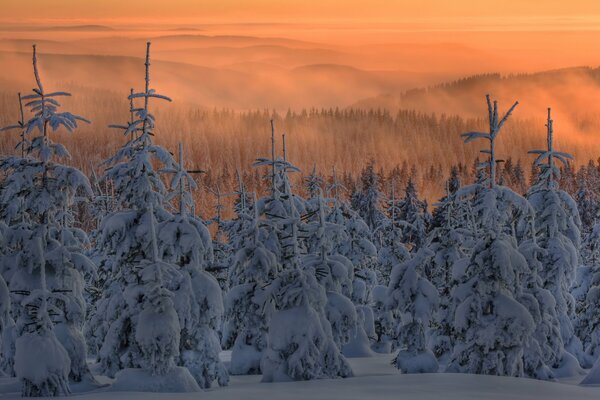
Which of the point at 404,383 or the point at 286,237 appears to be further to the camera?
the point at 286,237

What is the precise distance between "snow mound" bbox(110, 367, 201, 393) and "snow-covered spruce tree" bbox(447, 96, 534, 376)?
10.5 metres

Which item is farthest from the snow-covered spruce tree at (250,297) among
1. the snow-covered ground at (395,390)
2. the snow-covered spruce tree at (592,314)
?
the snow-covered spruce tree at (592,314)

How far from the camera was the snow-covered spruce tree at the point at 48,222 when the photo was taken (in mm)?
29000

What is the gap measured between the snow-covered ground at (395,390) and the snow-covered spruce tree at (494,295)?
344 cm

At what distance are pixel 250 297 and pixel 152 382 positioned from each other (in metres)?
11.2

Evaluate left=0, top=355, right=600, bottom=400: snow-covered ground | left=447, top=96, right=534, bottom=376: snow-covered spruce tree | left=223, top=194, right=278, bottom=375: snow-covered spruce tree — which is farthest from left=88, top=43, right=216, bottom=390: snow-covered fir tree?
left=447, top=96, right=534, bottom=376: snow-covered spruce tree

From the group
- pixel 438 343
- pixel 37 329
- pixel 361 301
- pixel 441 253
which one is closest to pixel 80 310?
pixel 37 329

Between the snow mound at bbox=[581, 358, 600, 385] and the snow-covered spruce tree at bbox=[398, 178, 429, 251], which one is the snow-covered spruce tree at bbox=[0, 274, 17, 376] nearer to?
the snow mound at bbox=[581, 358, 600, 385]

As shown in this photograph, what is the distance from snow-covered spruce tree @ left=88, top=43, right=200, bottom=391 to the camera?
27.8 metres

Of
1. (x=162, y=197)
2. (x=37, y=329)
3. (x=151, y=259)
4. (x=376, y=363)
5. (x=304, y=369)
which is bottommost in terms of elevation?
(x=376, y=363)

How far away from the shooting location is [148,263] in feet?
92.9

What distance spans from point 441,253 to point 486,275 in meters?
9.53

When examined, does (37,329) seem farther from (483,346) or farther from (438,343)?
(438,343)

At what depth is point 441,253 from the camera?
1634 inches
